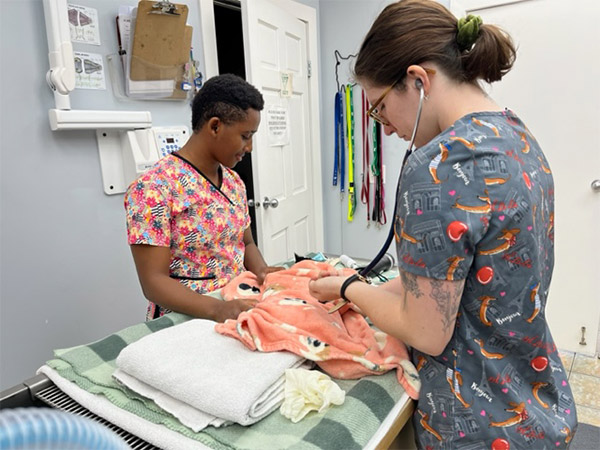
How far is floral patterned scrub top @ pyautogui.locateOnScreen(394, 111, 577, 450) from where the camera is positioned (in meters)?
0.62

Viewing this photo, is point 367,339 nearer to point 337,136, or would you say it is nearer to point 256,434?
point 256,434

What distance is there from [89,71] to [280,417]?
1.62 metres

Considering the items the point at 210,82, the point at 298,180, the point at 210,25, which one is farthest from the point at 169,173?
the point at 298,180

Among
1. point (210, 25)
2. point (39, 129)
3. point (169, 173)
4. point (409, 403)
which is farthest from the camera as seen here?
point (210, 25)

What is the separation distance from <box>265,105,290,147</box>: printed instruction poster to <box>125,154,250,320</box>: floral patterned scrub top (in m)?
1.12

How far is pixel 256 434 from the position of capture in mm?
615

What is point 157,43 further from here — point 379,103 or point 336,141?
point 336,141

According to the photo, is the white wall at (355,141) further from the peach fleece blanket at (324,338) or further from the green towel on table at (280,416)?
the green towel on table at (280,416)

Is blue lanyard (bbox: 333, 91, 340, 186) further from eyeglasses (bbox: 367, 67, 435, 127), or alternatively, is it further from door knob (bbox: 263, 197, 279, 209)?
eyeglasses (bbox: 367, 67, 435, 127)

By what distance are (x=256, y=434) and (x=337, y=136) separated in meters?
2.77

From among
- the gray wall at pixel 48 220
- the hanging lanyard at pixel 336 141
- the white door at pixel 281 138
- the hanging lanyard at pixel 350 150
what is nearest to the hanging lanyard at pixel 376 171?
the hanging lanyard at pixel 350 150

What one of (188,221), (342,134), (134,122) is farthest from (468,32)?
(342,134)

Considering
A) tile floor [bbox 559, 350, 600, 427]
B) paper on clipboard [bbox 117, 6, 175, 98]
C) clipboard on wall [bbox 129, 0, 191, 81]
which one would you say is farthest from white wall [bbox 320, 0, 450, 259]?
paper on clipboard [bbox 117, 6, 175, 98]

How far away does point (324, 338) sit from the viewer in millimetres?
775
